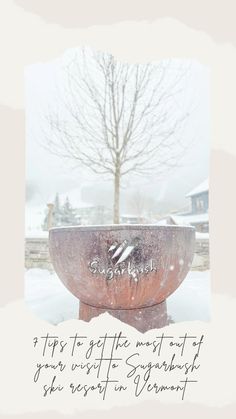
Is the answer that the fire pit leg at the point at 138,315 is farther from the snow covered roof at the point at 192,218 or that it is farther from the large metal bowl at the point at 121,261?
the snow covered roof at the point at 192,218

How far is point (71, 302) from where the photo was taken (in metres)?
2.71

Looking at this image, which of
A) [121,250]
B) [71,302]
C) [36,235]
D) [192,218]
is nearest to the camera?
[121,250]

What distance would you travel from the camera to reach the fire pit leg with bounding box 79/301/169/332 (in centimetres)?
177

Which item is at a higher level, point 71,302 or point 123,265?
point 123,265

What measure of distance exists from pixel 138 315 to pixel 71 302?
3.47 feet

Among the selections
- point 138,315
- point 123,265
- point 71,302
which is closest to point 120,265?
point 123,265

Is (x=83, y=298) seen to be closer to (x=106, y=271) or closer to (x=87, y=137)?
(x=106, y=271)

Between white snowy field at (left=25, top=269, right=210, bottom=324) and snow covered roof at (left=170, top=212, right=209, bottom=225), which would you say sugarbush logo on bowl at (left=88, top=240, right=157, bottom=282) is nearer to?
white snowy field at (left=25, top=269, right=210, bottom=324)

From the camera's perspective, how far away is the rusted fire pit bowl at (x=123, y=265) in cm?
159

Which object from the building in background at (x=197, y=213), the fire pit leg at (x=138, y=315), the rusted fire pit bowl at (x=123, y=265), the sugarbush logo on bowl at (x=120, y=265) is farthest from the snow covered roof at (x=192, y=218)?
the sugarbush logo on bowl at (x=120, y=265)

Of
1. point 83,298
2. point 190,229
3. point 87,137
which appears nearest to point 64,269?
point 83,298

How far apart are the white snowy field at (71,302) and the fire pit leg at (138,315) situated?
514 mm

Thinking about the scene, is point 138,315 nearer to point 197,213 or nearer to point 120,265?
point 120,265

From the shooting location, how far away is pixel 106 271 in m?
1.60
